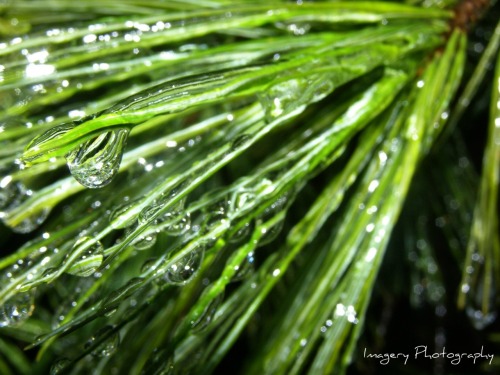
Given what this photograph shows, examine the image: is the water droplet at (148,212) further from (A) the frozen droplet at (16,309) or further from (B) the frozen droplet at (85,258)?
(A) the frozen droplet at (16,309)

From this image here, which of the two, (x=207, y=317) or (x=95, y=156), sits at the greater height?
(x=95, y=156)

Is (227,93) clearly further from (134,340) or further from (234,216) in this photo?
(134,340)

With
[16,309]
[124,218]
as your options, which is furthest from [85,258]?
[16,309]

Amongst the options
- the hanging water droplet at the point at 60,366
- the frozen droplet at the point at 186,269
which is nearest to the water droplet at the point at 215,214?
the frozen droplet at the point at 186,269

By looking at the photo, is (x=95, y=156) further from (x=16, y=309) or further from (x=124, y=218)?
(x=16, y=309)

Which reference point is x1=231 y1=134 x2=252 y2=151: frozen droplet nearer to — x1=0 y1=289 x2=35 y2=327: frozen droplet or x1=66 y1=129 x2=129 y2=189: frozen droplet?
x1=66 y1=129 x2=129 y2=189: frozen droplet

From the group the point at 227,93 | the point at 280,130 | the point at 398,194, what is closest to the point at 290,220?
the point at 280,130
